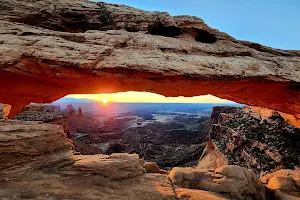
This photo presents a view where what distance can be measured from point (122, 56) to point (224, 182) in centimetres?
871

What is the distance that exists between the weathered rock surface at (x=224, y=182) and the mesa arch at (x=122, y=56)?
5.28 meters

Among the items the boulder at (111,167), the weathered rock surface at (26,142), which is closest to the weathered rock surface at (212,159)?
the boulder at (111,167)

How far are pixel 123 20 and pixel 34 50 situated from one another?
6238 millimetres

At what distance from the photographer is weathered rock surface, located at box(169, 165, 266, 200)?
32.6 feet

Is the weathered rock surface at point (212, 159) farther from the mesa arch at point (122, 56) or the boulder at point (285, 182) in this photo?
the mesa arch at point (122, 56)

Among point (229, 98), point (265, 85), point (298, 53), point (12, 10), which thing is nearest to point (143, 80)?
point (265, 85)

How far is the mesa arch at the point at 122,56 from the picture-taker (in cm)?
1016

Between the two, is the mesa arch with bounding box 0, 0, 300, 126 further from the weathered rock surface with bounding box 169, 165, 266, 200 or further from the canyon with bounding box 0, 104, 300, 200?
the weathered rock surface with bounding box 169, 165, 266, 200

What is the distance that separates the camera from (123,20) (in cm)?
1348

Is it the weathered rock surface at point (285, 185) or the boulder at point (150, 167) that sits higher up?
the boulder at point (150, 167)

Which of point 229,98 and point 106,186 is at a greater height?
point 229,98

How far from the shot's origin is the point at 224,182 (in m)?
10.2

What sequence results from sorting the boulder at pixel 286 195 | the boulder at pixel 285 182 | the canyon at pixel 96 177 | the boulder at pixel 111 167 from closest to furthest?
the canyon at pixel 96 177, the boulder at pixel 111 167, the boulder at pixel 286 195, the boulder at pixel 285 182

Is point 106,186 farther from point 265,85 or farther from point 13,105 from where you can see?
point 13,105
